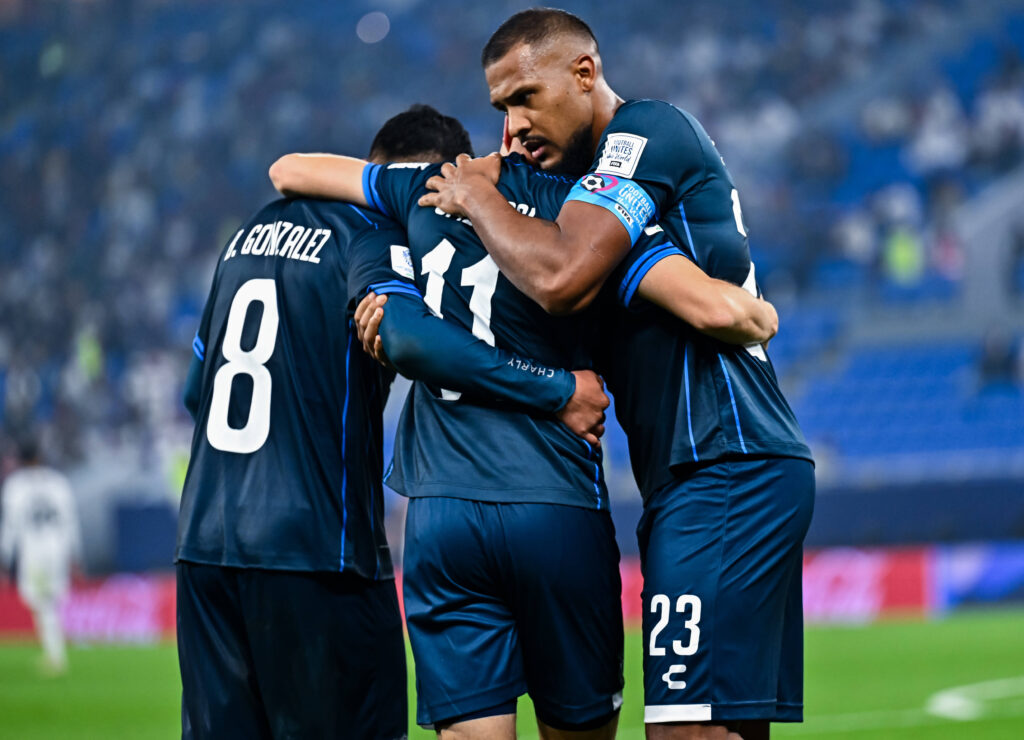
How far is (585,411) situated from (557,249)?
40 cm

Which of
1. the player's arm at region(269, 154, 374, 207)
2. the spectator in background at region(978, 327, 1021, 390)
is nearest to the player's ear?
the player's arm at region(269, 154, 374, 207)

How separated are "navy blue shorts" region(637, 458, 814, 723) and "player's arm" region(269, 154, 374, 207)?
1160 mm

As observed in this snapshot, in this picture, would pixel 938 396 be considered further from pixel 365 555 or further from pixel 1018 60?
pixel 365 555

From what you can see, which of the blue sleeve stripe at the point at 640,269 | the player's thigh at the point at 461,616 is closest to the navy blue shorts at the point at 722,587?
the player's thigh at the point at 461,616

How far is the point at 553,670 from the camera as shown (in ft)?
10.2

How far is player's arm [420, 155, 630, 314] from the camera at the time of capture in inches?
118

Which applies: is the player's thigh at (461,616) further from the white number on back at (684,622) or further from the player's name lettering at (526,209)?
the player's name lettering at (526,209)

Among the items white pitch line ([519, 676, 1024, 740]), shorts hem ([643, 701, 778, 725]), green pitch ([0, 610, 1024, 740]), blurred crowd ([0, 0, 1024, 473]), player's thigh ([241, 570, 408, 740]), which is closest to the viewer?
shorts hem ([643, 701, 778, 725])

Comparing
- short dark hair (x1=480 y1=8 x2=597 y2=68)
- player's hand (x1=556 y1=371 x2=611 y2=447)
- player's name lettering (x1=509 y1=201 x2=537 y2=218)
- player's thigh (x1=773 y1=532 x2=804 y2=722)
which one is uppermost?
short dark hair (x1=480 y1=8 x2=597 y2=68)

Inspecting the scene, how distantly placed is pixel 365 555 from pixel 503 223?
993 mm

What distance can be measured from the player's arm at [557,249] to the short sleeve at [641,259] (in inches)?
2.7

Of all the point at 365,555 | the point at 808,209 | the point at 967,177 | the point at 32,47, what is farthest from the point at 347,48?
the point at 365,555

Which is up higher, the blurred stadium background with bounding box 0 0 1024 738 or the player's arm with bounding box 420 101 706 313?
the blurred stadium background with bounding box 0 0 1024 738

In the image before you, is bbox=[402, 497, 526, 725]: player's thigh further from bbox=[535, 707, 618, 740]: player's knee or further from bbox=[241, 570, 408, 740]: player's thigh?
bbox=[241, 570, 408, 740]: player's thigh
